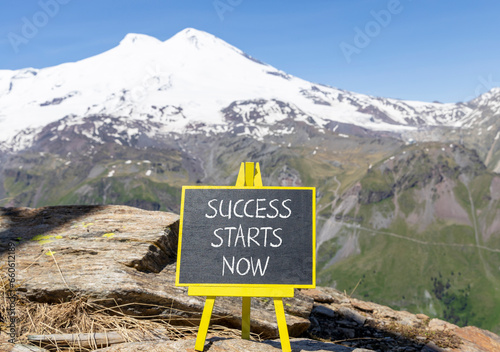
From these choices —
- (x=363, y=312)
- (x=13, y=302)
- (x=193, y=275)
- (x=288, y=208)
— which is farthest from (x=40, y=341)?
(x=363, y=312)

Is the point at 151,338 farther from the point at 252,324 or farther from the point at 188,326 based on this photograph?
the point at 252,324

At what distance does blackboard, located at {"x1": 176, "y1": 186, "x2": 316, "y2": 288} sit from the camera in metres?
8.45

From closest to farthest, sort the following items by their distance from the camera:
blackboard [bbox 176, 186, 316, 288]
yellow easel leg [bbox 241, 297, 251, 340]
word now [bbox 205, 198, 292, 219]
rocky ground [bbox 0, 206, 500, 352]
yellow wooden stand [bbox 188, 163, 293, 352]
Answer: yellow wooden stand [bbox 188, 163, 293, 352] < blackboard [bbox 176, 186, 316, 288] < yellow easel leg [bbox 241, 297, 251, 340] < word now [bbox 205, 198, 292, 219] < rocky ground [bbox 0, 206, 500, 352]

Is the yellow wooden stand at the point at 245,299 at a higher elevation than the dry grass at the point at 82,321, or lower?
higher

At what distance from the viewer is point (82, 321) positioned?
869 cm

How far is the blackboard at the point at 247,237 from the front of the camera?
8453mm

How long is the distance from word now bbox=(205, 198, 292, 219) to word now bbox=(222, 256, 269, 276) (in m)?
0.93

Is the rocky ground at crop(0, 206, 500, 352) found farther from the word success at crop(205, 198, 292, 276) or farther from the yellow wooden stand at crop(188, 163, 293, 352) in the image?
the word success at crop(205, 198, 292, 276)

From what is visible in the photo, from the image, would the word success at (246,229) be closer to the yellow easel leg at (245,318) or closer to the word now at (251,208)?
the word now at (251,208)

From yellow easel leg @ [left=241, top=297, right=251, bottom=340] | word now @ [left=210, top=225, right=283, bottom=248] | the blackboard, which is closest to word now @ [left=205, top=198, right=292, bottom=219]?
the blackboard

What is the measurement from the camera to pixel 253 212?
8.83 meters

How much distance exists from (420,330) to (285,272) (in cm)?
763

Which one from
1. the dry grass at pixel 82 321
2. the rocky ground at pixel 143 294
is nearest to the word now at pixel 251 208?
the rocky ground at pixel 143 294

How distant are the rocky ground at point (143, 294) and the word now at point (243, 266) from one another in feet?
4.59
